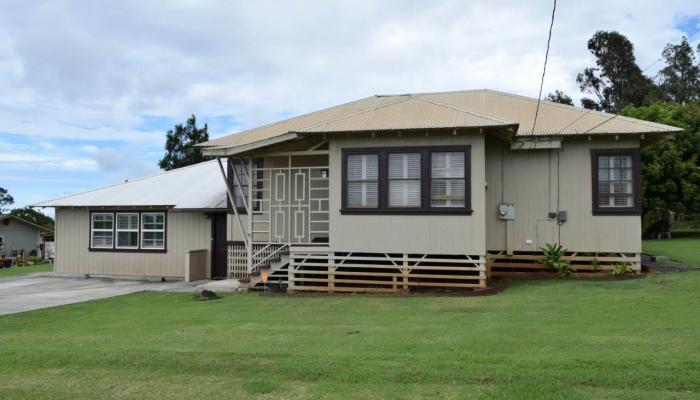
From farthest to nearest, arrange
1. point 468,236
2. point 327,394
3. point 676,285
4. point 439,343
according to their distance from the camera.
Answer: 1. point 468,236
2. point 676,285
3. point 439,343
4. point 327,394

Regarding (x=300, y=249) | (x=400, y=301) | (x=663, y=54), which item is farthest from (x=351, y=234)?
(x=663, y=54)

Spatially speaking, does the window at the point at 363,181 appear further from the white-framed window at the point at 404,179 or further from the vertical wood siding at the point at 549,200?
the vertical wood siding at the point at 549,200

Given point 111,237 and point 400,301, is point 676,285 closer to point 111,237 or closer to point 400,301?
point 400,301

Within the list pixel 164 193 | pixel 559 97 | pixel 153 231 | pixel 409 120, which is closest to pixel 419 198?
pixel 409 120

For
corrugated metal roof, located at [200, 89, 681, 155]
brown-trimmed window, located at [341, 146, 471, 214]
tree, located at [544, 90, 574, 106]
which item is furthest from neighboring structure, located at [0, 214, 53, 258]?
tree, located at [544, 90, 574, 106]

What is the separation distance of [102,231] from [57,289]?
11.1 feet

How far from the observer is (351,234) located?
12.3 metres

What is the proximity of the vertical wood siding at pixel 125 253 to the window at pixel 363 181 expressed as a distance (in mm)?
6564

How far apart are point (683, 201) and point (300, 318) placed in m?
24.8

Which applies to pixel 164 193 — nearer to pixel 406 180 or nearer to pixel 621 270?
pixel 406 180

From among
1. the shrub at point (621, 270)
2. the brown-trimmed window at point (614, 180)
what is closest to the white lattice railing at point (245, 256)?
the brown-trimmed window at point (614, 180)

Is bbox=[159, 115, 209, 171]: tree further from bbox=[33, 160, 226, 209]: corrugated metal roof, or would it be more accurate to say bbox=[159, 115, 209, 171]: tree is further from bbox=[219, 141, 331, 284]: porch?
bbox=[219, 141, 331, 284]: porch

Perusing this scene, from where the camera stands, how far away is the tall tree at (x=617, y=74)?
143ft

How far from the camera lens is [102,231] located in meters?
18.6
